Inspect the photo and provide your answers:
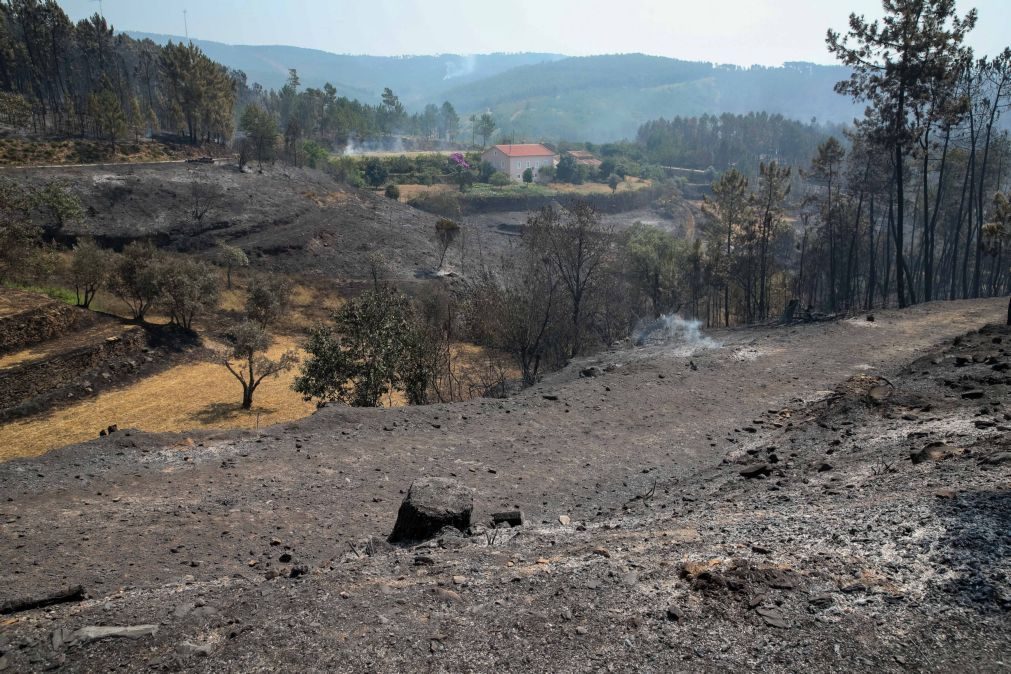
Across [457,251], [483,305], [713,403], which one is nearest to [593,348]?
[483,305]

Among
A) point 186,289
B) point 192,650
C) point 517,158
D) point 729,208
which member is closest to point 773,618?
point 192,650

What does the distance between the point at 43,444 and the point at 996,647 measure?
A: 2579cm

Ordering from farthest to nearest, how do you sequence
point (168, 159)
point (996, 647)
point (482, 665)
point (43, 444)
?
point (168, 159)
point (43, 444)
point (482, 665)
point (996, 647)

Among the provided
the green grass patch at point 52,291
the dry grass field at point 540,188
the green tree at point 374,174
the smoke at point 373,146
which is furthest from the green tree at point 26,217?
the smoke at point 373,146

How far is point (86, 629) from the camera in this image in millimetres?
6141

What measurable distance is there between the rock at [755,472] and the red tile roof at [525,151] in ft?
400

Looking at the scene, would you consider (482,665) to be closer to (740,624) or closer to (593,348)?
(740,624)

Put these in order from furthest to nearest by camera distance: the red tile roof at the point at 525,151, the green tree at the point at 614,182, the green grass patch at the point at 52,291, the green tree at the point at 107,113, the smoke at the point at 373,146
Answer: the smoke at the point at 373,146 < the red tile roof at the point at 525,151 < the green tree at the point at 614,182 < the green tree at the point at 107,113 < the green grass patch at the point at 52,291

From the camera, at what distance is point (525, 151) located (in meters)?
132

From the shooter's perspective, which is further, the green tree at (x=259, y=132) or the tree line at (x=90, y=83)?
the green tree at (x=259, y=132)

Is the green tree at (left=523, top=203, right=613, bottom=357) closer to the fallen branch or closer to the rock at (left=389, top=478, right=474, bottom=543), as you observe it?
the rock at (left=389, top=478, right=474, bottom=543)

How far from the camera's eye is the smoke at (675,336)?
22.5m

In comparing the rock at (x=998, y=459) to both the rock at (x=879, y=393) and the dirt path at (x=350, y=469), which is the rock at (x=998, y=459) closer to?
the rock at (x=879, y=393)

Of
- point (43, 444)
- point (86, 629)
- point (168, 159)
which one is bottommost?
point (43, 444)
